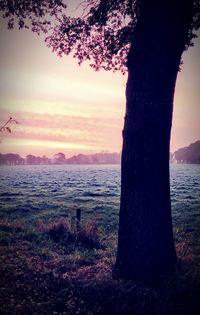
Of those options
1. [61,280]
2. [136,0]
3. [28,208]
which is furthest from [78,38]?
[28,208]

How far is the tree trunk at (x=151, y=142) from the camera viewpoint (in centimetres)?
629

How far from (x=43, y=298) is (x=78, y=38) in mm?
8373

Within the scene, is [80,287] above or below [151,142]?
below

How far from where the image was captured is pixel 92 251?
888 centimetres

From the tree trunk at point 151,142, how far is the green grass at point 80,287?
0.63 metres

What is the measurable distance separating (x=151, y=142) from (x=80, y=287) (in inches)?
136

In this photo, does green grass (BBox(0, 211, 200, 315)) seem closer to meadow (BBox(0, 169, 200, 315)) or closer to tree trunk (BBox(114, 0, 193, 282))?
meadow (BBox(0, 169, 200, 315))

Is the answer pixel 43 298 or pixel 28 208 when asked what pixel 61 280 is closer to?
pixel 43 298

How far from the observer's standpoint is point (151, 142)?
6.29 meters

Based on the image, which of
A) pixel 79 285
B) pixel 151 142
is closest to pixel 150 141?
pixel 151 142

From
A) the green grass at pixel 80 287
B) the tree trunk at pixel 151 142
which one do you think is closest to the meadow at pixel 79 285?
the green grass at pixel 80 287

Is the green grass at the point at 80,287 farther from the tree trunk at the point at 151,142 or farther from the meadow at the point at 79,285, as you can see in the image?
the tree trunk at the point at 151,142

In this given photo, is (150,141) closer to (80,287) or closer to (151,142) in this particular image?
(151,142)

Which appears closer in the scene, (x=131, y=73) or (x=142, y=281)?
(x=142, y=281)
